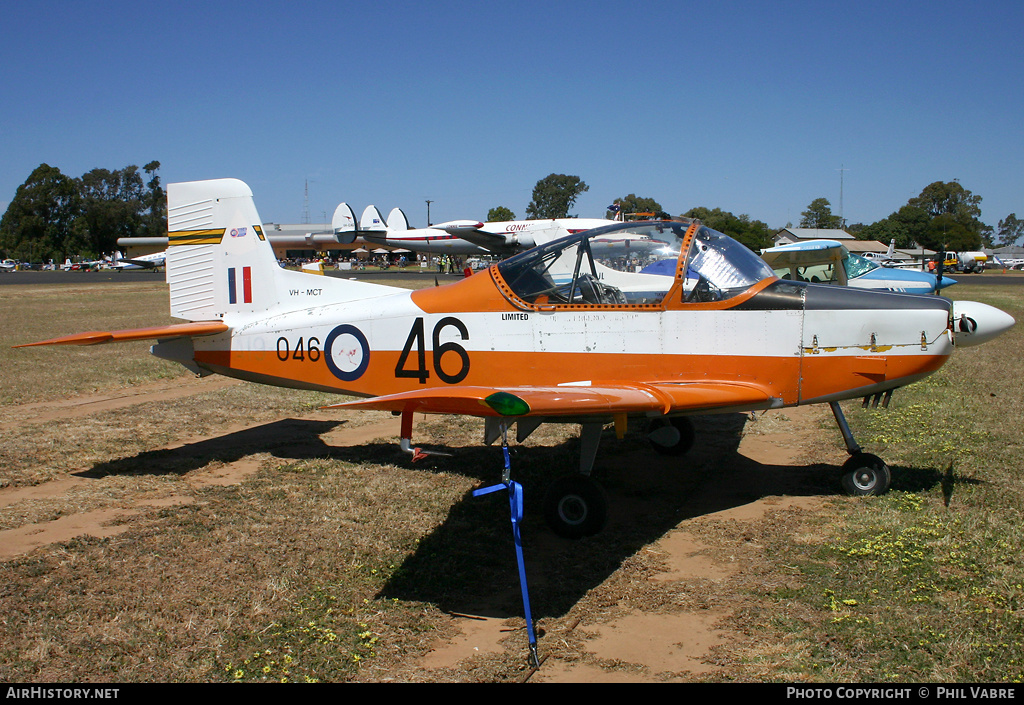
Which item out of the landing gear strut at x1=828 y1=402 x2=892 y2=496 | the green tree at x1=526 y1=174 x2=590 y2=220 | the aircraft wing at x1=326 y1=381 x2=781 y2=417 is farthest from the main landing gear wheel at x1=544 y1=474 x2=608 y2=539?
the green tree at x1=526 y1=174 x2=590 y2=220

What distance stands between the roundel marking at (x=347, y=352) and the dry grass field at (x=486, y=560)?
3.31ft

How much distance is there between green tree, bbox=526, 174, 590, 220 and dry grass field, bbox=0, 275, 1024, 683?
422 ft

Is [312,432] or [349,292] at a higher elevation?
[349,292]

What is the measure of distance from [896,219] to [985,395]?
105m

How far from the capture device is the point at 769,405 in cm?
Result: 523

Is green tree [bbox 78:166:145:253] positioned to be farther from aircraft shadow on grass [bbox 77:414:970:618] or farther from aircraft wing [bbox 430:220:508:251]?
aircraft shadow on grass [bbox 77:414:970:618]

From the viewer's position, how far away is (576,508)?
5082 mm

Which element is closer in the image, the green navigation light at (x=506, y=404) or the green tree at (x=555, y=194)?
the green navigation light at (x=506, y=404)

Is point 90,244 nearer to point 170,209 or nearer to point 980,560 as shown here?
point 170,209

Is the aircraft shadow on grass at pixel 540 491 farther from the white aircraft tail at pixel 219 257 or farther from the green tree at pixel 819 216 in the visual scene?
the green tree at pixel 819 216

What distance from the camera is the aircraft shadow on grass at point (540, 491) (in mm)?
4312

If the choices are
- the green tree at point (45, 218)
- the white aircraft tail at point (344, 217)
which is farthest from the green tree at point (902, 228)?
the green tree at point (45, 218)

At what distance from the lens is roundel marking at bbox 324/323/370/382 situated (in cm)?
633
